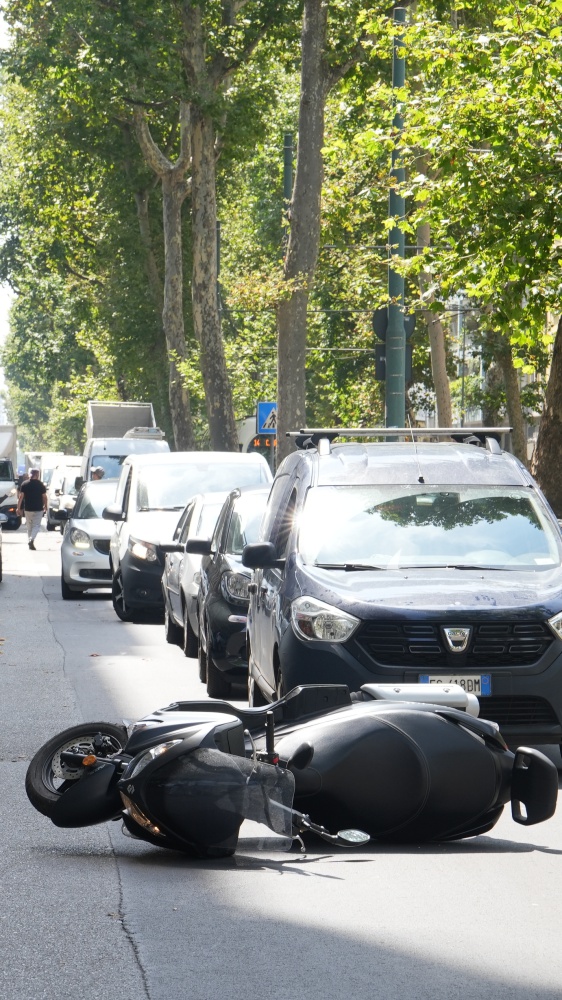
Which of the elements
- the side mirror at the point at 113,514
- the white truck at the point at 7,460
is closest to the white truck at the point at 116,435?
the white truck at the point at 7,460

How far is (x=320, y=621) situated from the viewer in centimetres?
876

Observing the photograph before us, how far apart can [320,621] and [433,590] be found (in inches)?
22.7

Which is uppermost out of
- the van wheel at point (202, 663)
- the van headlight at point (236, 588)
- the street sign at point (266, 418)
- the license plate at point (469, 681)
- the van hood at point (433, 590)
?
the van hood at point (433, 590)

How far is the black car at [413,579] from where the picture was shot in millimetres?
8594

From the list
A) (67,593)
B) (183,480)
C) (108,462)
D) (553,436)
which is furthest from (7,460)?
(553,436)

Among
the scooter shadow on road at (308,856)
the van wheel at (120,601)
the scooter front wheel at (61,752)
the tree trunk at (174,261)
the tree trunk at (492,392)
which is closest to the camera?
the scooter shadow on road at (308,856)

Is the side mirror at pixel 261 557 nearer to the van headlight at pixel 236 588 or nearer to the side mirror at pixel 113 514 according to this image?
A: the van headlight at pixel 236 588

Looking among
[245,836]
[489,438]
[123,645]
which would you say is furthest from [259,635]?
[123,645]

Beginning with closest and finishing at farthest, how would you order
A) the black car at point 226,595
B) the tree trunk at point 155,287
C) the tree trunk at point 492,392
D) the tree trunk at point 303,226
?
the black car at point 226,595, the tree trunk at point 303,226, the tree trunk at point 492,392, the tree trunk at point 155,287

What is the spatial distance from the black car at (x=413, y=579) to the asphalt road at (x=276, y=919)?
3.43 ft

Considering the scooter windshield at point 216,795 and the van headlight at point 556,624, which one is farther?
the van headlight at point 556,624

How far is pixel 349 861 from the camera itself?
22.4 ft

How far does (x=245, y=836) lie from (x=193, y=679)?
6.35m

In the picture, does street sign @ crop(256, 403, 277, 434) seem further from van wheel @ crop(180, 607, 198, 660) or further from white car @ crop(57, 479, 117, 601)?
van wheel @ crop(180, 607, 198, 660)
